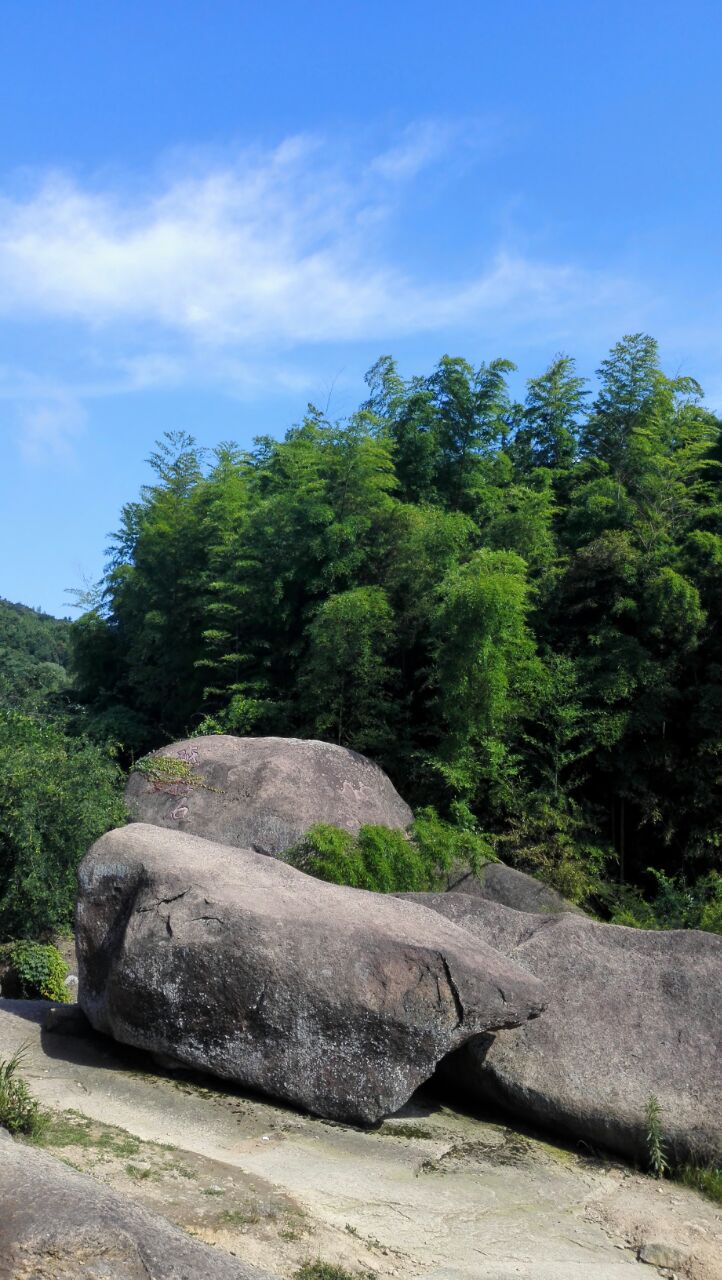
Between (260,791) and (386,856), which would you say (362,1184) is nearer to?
(386,856)

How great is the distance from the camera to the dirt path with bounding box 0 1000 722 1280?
18.6ft

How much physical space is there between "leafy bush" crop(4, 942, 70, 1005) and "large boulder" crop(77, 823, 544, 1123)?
2.45m

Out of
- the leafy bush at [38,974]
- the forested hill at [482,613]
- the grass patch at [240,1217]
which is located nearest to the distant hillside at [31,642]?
the forested hill at [482,613]

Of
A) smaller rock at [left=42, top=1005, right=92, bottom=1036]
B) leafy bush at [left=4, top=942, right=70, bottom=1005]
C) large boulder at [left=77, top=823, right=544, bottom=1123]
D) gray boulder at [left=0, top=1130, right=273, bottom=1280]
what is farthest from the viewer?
leafy bush at [left=4, top=942, right=70, bottom=1005]

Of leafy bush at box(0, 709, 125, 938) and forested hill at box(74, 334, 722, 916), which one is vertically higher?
forested hill at box(74, 334, 722, 916)

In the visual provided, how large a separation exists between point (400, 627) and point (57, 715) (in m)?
6.48

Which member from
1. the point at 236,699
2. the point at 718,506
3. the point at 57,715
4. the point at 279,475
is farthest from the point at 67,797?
the point at 718,506

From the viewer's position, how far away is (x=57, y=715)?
704 inches

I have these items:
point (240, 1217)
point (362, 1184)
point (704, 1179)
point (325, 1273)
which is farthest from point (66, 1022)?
point (704, 1179)

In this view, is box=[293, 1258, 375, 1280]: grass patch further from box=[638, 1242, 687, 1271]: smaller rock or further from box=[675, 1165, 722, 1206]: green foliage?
box=[675, 1165, 722, 1206]: green foliage

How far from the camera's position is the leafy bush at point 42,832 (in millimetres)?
11578

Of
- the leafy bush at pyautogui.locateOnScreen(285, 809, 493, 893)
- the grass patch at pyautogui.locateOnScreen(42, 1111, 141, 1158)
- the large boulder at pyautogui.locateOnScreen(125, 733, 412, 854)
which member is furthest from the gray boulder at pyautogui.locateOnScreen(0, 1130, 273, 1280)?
the large boulder at pyautogui.locateOnScreen(125, 733, 412, 854)

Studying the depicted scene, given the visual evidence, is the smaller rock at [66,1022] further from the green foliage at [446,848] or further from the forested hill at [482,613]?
the forested hill at [482,613]

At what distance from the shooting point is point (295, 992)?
731cm
